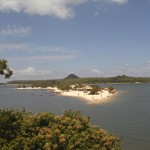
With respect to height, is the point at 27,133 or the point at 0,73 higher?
the point at 0,73

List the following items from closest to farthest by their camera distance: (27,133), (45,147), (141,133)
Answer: (45,147)
(27,133)
(141,133)

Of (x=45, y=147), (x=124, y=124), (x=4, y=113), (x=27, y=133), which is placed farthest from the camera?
(x=124, y=124)

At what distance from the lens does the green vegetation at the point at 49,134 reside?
27384 millimetres

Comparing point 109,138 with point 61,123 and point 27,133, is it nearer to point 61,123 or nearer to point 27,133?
point 61,123

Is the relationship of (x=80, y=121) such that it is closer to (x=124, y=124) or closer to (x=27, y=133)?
(x=27, y=133)

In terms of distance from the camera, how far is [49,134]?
91.6 feet

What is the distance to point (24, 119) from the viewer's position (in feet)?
100

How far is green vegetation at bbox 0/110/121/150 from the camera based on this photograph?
27384 mm

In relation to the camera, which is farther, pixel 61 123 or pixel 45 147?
pixel 61 123

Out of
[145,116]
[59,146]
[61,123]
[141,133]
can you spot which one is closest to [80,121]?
[61,123]

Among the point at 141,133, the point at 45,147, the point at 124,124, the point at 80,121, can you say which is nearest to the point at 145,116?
the point at 124,124

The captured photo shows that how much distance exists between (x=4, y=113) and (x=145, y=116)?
5232 cm

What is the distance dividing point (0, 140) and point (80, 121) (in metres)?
7.84

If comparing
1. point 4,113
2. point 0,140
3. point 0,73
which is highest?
point 0,73
